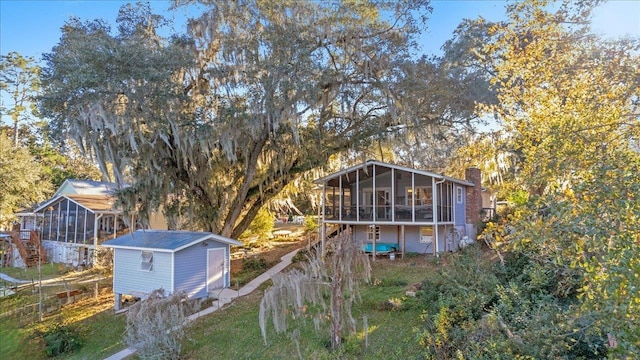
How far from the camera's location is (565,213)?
10.1 feet

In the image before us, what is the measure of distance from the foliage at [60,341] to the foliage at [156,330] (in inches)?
126

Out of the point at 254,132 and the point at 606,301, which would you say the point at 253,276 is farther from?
the point at 606,301

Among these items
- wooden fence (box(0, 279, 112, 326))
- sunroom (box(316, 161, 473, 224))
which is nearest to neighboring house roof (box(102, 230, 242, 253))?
wooden fence (box(0, 279, 112, 326))

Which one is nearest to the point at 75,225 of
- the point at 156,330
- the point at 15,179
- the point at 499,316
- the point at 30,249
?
the point at 30,249

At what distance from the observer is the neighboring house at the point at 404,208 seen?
55.6 feet

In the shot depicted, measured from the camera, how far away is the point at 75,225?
70.4ft

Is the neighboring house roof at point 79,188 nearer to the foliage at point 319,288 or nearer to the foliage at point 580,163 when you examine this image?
the foliage at point 319,288

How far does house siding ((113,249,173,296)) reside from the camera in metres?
13.4

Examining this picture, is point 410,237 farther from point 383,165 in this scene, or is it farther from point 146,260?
point 146,260

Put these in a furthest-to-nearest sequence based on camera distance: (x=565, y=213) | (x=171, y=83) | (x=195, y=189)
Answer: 1. (x=195, y=189)
2. (x=171, y=83)
3. (x=565, y=213)

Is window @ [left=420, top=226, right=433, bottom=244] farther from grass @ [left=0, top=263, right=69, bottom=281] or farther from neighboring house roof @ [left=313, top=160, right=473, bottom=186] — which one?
grass @ [left=0, top=263, right=69, bottom=281]

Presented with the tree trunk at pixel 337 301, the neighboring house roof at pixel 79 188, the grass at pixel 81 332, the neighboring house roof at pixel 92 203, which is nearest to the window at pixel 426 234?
the tree trunk at pixel 337 301

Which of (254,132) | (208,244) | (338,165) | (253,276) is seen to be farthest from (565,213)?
(338,165)

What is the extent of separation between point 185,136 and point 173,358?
7168mm
